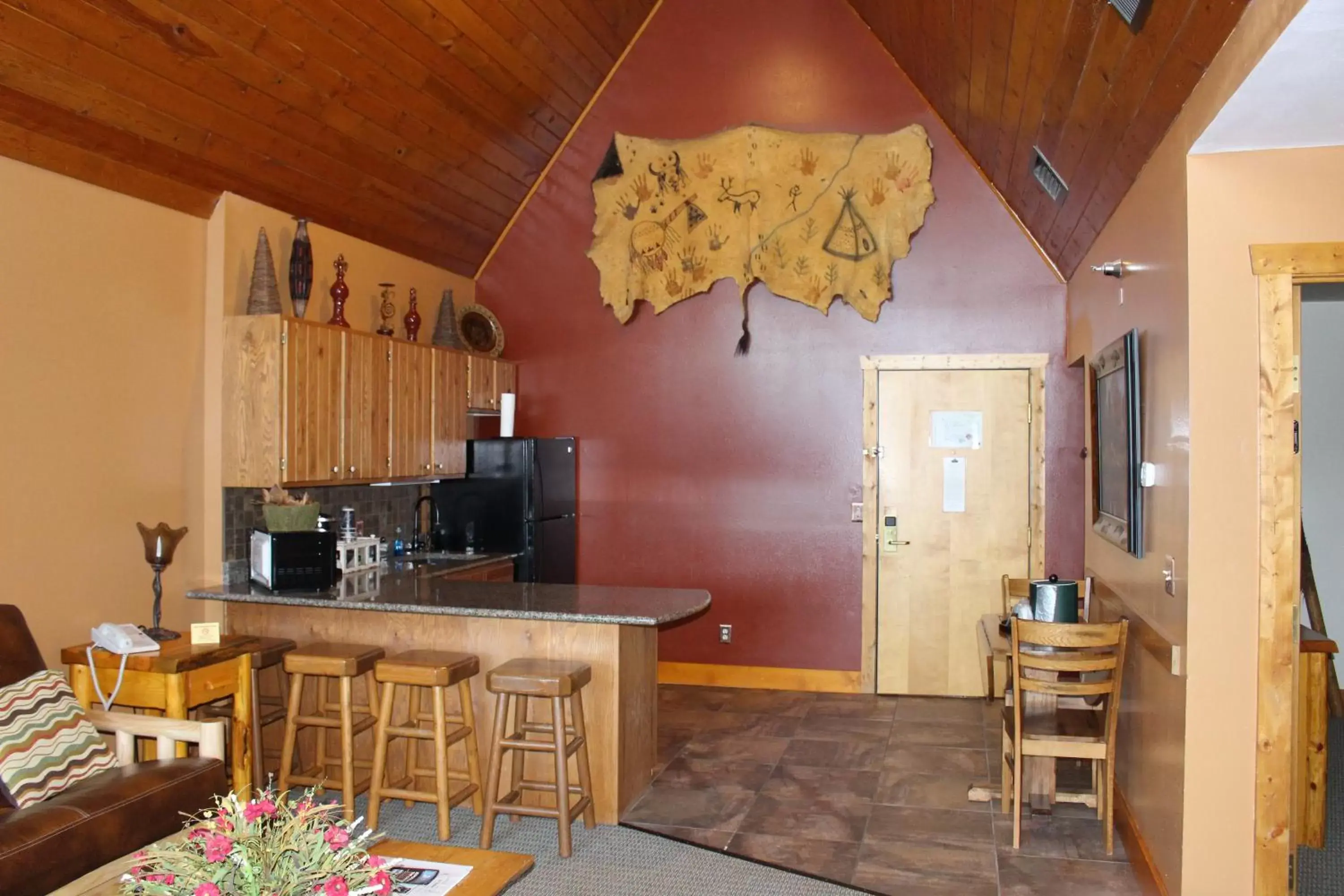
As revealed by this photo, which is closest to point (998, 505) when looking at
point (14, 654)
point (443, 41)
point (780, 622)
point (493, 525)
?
point (780, 622)

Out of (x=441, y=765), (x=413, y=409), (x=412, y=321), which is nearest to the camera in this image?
(x=441, y=765)

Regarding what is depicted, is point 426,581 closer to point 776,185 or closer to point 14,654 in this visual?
point 14,654

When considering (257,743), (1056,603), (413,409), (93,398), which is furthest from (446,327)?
(1056,603)

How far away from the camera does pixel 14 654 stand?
3.48m

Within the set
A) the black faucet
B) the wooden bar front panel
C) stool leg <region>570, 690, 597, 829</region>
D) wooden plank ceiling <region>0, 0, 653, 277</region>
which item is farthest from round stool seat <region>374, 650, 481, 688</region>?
wooden plank ceiling <region>0, 0, 653, 277</region>

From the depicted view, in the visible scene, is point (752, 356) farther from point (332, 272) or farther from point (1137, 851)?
point (1137, 851)

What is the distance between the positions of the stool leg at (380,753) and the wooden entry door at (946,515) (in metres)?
3.24

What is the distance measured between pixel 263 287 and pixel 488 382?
6.30ft

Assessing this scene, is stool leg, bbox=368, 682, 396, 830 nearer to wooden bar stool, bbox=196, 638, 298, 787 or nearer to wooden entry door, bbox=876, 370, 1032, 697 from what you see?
wooden bar stool, bbox=196, 638, 298, 787

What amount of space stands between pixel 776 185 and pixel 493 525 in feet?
8.85

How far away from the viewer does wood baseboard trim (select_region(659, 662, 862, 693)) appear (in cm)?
638

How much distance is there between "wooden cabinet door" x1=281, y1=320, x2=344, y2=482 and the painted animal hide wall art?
6.97 feet

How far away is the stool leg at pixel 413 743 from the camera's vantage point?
14.7 feet

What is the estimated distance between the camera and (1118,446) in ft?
14.0
